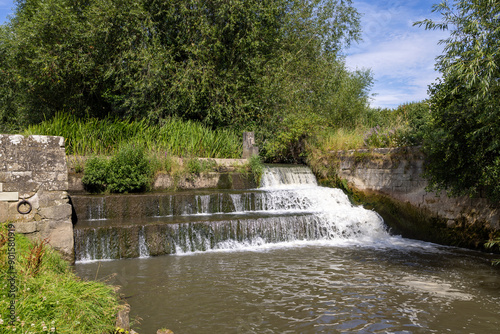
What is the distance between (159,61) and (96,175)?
5337 mm

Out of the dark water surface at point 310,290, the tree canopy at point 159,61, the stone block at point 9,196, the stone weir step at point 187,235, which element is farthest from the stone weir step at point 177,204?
the tree canopy at point 159,61

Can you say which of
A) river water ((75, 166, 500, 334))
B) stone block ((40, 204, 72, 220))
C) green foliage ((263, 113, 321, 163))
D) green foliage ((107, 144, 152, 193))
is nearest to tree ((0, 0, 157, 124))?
green foliage ((107, 144, 152, 193))

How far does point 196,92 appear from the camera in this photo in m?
13.1

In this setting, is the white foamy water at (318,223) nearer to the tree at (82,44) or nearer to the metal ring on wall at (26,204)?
the metal ring on wall at (26,204)

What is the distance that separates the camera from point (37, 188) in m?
6.58

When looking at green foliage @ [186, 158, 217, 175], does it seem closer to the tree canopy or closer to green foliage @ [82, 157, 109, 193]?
green foliage @ [82, 157, 109, 193]

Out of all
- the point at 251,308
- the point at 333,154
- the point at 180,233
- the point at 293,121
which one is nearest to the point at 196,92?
the point at 293,121

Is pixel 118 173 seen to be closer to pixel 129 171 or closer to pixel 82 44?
pixel 129 171

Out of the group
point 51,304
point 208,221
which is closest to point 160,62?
point 208,221

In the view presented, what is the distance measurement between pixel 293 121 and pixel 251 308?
32.7 ft

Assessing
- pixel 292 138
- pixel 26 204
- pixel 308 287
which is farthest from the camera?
pixel 292 138

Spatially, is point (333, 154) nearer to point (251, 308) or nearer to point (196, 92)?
point (196, 92)

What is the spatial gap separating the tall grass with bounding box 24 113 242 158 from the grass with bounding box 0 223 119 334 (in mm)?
6917

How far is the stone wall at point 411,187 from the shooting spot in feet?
26.1
